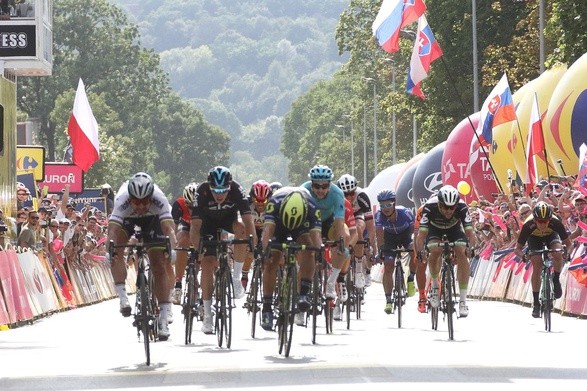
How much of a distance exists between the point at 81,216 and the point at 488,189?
13.8 metres

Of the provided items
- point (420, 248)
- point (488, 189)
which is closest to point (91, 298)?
point (488, 189)

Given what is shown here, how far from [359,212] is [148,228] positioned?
25.2 feet

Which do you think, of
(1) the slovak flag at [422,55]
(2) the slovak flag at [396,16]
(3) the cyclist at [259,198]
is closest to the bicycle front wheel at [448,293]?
(3) the cyclist at [259,198]

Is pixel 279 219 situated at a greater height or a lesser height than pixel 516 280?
greater

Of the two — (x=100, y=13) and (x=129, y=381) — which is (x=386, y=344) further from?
(x=100, y=13)

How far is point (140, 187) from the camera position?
16.5 m

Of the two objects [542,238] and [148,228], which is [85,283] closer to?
[542,238]

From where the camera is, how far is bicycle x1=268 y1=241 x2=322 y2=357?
16.8m

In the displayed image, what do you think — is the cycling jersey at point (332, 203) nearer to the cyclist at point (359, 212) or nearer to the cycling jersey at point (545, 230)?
the cyclist at point (359, 212)

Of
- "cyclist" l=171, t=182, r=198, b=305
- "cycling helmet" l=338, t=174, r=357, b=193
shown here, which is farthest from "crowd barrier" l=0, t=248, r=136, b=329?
"cycling helmet" l=338, t=174, r=357, b=193

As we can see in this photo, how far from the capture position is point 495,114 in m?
40.2

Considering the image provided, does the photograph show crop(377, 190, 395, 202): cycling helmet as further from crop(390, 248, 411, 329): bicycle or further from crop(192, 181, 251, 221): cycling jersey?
crop(192, 181, 251, 221): cycling jersey

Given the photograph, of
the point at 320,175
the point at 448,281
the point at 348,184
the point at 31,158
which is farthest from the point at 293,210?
the point at 31,158

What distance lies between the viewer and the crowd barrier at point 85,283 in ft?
83.5
